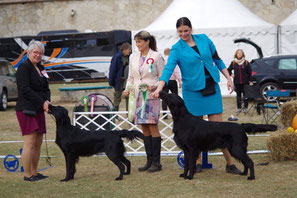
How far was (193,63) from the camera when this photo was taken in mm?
5625

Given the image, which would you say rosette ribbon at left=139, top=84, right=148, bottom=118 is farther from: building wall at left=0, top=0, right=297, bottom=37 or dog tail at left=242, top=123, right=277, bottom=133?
building wall at left=0, top=0, right=297, bottom=37

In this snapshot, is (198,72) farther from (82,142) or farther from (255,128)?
(82,142)

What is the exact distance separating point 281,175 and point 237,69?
7.47 metres

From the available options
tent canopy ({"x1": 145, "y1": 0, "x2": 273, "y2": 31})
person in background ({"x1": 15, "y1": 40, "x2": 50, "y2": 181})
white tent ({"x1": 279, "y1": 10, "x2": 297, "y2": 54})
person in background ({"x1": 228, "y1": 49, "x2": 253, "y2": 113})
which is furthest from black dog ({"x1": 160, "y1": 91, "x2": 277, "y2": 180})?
white tent ({"x1": 279, "y1": 10, "x2": 297, "y2": 54})

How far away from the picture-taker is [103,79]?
23.7 m

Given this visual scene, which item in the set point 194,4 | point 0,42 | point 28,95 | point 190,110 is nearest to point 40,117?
point 28,95

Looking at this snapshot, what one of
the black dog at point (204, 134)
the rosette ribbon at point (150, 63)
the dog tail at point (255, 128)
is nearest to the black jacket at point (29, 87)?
the rosette ribbon at point (150, 63)

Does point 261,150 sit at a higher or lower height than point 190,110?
lower

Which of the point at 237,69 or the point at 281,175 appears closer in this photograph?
the point at 281,175

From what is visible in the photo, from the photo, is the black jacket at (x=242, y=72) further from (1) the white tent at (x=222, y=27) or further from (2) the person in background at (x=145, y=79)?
(2) the person in background at (x=145, y=79)

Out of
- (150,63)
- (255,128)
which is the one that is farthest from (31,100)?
(255,128)

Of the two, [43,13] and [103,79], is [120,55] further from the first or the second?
[43,13]

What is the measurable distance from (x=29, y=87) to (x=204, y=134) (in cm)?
202

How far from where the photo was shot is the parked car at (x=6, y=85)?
15.0 metres
